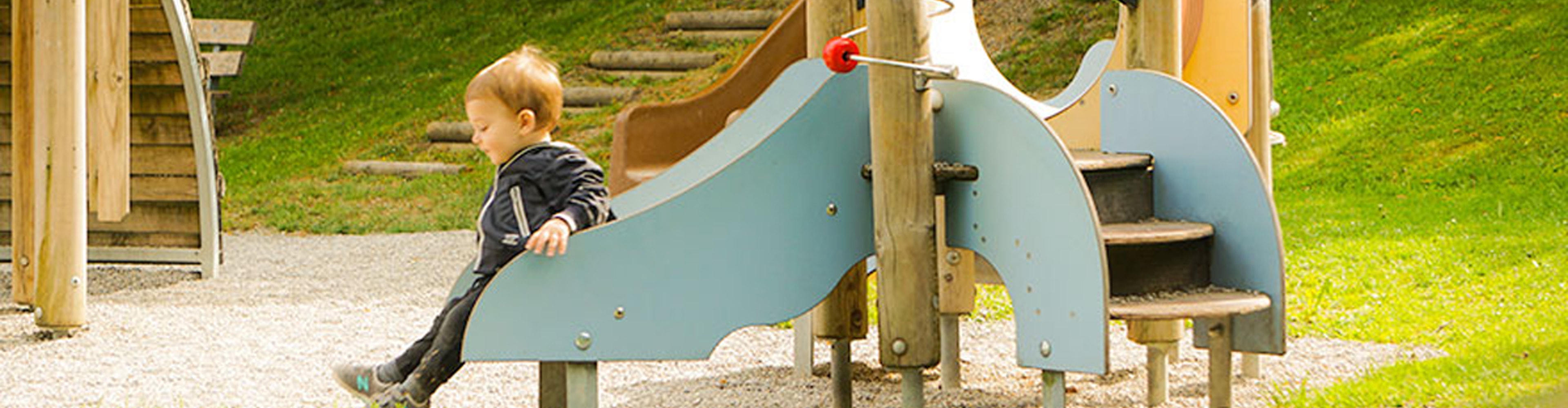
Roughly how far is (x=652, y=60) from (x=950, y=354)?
443 inches

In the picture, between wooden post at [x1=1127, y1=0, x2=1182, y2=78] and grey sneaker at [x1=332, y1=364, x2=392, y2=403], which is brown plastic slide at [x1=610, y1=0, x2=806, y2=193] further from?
grey sneaker at [x1=332, y1=364, x2=392, y2=403]

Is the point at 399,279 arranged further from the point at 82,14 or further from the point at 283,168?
the point at 283,168

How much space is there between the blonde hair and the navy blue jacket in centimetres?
9

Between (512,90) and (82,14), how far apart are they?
327 cm

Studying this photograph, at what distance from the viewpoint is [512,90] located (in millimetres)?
4117

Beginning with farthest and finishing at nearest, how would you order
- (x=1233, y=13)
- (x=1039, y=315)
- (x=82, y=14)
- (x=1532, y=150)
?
1. (x=1532, y=150)
2. (x=82, y=14)
3. (x=1233, y=13)
4. (x=1039, y=315)

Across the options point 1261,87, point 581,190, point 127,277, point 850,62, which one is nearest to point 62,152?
point 127,277

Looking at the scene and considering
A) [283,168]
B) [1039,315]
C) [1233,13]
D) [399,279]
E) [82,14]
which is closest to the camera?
[1039,315]

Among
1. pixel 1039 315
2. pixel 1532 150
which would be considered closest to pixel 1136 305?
pixel 1039 315

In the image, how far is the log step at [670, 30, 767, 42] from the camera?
16875 millimetres

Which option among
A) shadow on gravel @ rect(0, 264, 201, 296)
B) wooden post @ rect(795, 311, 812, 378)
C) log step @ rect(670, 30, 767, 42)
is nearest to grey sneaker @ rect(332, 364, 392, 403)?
wooden post @ rect(795, 311, 812, 378)

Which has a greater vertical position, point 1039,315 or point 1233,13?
point 1233,13

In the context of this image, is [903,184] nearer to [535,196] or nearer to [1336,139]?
[535,196]

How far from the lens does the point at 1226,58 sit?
→ 18.0ft
